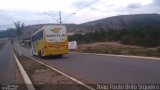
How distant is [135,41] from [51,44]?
41.0 m

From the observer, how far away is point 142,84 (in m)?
12.4

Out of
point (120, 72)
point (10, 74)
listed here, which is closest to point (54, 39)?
point (10, 74)

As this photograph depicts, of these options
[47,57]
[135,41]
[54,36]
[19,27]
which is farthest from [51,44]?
[19,27]

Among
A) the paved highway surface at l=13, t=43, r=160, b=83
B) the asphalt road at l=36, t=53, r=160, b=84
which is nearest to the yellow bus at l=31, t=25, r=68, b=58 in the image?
the paved highway surface at l=13, t=43, r=160, b=83

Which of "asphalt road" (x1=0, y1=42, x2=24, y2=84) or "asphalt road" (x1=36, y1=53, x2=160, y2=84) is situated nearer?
"asphalt road" (x1=36, y1=53, x2=160, y2=84)


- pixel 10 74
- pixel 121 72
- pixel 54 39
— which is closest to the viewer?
pixel 121 72

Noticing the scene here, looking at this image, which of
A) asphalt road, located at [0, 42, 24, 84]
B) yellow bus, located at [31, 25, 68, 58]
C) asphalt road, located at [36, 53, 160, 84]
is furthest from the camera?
yellow bus, located at [31, 25, 68, 58]

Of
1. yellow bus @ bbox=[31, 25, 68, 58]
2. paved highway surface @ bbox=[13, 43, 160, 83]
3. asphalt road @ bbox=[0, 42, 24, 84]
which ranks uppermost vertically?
yellow bus @ bbox=[31, 25, 68, 58]

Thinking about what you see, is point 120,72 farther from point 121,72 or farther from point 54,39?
point 54,39

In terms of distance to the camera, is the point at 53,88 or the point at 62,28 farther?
the point at 62,28

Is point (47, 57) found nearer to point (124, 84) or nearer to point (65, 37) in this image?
point (65, 37)

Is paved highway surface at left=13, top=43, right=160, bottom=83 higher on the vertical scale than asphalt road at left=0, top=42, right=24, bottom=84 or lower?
higher

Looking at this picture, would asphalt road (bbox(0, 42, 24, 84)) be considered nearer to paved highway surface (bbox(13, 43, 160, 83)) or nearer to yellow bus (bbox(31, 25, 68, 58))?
paved highway surface (bbox(13, 43, 160, 83))

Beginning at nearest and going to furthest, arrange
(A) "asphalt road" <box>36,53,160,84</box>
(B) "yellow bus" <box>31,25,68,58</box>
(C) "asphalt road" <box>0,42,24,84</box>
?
(A) "asphalt road" <box>36,53,160,84</box>, (C) "asphalt road" <box>0,42,24,84</box>, (B) "yellow bus" <box>31,25,68,58</box>
